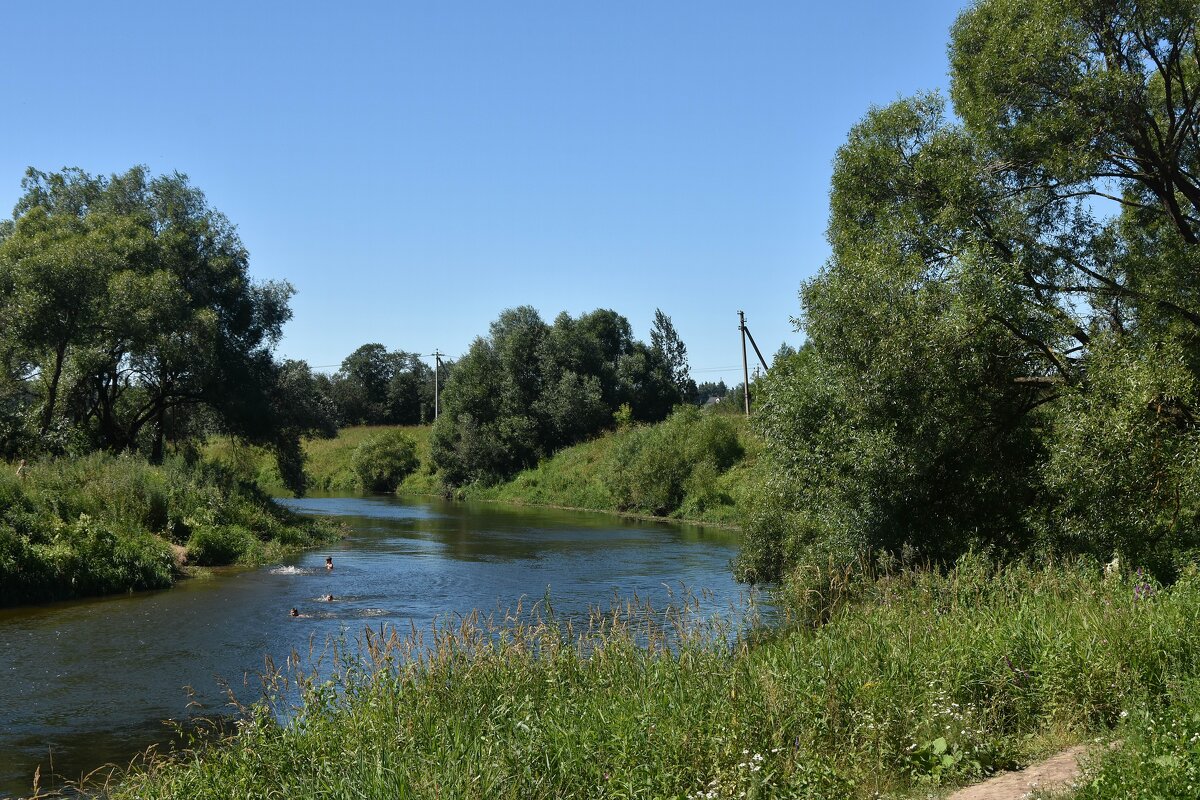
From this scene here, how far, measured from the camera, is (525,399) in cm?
6506

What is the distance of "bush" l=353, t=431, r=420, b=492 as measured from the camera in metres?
73.1

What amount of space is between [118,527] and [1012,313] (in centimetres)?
2133

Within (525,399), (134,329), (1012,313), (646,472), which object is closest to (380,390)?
(525,399)

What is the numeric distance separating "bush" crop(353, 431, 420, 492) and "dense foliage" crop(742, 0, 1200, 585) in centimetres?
5782

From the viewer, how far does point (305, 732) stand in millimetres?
8367

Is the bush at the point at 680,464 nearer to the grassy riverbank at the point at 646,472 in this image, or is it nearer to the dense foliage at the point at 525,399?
the grassy riverbank at the point at 646,472

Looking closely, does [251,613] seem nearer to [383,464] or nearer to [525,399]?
[525,399]

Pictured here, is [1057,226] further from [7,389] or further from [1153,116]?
[7,389]

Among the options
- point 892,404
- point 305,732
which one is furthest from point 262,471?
point 305,732

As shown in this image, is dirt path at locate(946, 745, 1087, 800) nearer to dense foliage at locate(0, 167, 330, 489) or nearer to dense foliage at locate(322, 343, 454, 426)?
dense foliage at locate(0, 167, 330, 489)

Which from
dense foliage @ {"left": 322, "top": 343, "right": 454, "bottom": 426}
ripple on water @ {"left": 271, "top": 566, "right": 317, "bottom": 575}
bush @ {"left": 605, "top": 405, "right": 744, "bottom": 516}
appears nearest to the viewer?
ripple on water @ {"left": 271, "top": 566, "right": 317, "bottom": 575}

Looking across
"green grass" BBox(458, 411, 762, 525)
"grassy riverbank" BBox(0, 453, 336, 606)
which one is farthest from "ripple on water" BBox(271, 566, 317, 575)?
"green grass" BBox(458, 411, 762, 525)

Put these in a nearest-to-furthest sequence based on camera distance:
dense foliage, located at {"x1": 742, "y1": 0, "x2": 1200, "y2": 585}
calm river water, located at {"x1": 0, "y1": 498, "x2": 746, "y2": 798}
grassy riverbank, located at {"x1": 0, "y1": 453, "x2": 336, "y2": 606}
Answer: calm river water, located at {"x1": 0, "y1": 498, "x2": 746, "y2": 798}, dense foliage, located at {"x1": 742, "y1": 0, "x2": 1200, "y2": 585}, grassy riverbank, located at {"x1": 0, "y1": 453, "x2": 336, "y2": 606}

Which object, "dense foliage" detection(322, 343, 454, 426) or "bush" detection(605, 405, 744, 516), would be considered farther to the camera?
"dense foliage" detection(322, 343, 454, 426)
